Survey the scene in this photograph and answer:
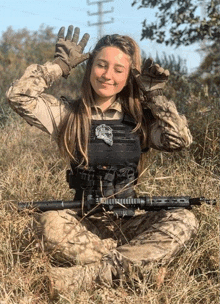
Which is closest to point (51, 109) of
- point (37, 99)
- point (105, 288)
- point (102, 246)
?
point (37, 99)

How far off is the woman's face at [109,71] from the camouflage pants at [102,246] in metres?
0.89

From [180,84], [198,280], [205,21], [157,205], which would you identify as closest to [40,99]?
[157,205]

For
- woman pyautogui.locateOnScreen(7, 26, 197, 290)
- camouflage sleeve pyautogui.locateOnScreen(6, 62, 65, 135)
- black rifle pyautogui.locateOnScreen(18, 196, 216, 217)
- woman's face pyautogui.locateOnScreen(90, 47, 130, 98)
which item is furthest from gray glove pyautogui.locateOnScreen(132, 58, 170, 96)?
black rifle pyautogui.locateOnScreen(18, 196, 216, 217)

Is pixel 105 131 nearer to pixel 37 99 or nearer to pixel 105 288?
pixel 37 99

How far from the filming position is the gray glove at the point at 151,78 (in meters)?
3.47

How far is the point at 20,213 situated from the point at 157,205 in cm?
90

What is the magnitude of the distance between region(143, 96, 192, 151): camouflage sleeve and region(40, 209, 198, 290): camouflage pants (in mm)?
463

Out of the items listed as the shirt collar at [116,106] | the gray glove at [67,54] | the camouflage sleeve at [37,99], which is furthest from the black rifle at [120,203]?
the gray glove at [67,54]

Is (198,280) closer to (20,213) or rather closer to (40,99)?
(20,213)

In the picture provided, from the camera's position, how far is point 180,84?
852cm

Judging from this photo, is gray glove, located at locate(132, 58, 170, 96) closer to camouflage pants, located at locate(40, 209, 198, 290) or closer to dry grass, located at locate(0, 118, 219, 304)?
dry grass, located at locate(0, 118, 219, 304)

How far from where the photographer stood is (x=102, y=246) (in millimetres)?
3451

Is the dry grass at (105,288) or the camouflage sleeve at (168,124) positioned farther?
the camouflage sleeve at (168,124)

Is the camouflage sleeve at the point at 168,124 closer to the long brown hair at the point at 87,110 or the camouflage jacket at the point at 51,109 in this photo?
the camouflage jacket at the point at 51,109
